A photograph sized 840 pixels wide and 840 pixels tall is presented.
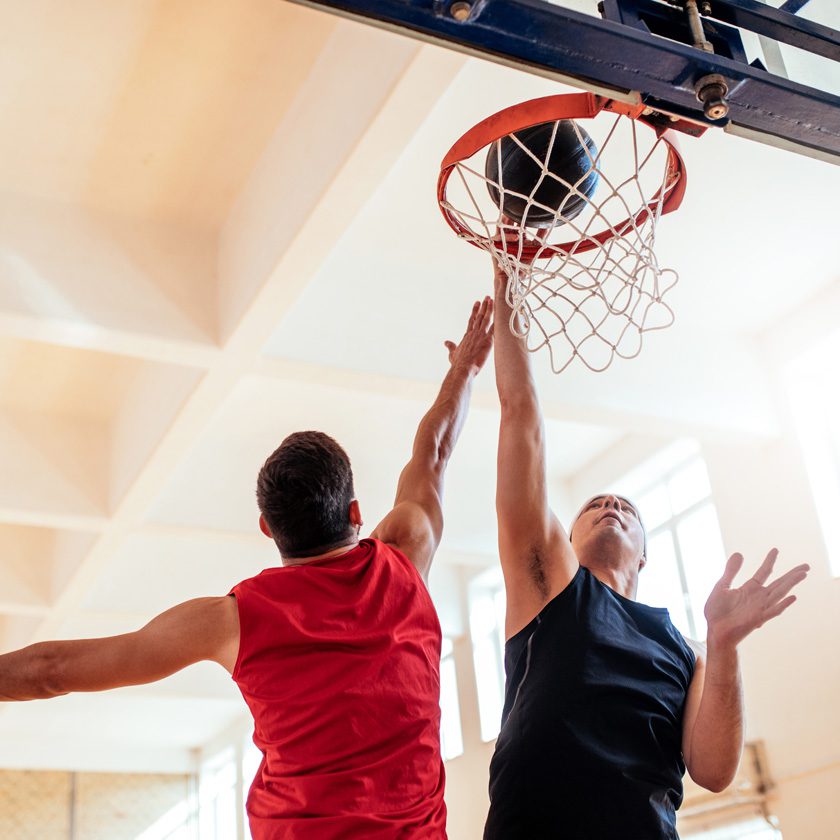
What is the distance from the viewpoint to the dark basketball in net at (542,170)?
10.4 ft

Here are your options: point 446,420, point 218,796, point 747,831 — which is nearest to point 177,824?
point 218,796

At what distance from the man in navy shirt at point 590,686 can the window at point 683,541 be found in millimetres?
4371

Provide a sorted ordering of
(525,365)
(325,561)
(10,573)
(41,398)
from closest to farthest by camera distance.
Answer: (325,561) → (525,365) → (41,398) → (10,573)

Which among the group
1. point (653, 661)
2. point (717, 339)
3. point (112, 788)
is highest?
point (717, 339)

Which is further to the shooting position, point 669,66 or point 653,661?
point 653,661

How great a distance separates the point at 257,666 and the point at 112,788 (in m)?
13.3

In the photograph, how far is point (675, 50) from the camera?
2.19 metres

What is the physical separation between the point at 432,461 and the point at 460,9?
1175 millimetres

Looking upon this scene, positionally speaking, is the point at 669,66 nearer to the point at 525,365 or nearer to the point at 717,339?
the point at 525,365

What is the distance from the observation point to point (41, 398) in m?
7.17

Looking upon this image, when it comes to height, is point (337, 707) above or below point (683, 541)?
below

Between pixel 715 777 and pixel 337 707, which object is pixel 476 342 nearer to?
pixel 715 777

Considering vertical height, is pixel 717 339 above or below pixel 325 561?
above

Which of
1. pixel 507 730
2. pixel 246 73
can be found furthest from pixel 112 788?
pixel 507 730
